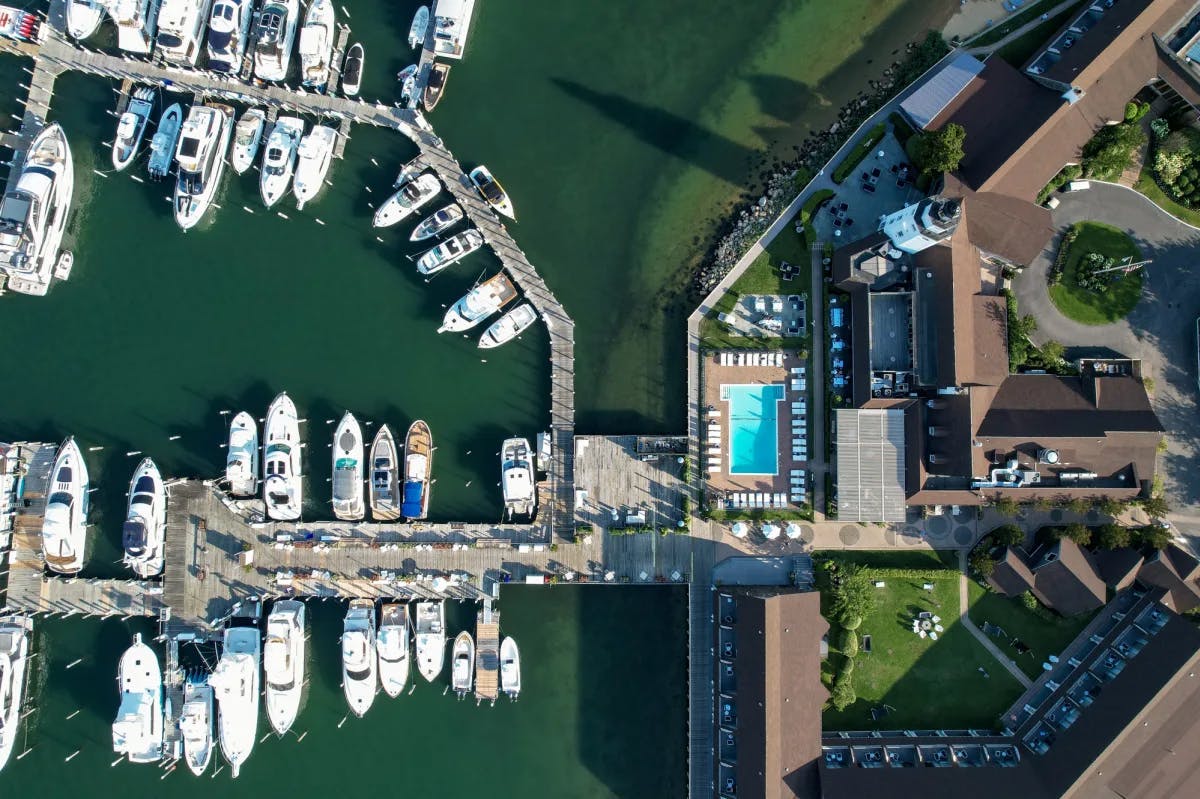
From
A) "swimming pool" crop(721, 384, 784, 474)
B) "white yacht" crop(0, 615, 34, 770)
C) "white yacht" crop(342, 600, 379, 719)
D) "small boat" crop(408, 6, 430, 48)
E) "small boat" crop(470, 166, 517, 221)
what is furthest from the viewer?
"small boat" crop(408, 6, 430, 48)

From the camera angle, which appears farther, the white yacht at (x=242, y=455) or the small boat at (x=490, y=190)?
the small boat at (x=490, y=190)

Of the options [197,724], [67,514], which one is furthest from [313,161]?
[197,724]

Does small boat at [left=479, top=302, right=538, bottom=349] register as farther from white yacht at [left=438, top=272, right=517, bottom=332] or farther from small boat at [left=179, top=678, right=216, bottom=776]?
small boat at [left=179, top=678, right=216, bottom=776]

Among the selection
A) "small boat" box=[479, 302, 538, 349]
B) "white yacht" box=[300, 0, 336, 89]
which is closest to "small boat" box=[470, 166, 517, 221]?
"small boat" box=[479, 302, 538, 349]

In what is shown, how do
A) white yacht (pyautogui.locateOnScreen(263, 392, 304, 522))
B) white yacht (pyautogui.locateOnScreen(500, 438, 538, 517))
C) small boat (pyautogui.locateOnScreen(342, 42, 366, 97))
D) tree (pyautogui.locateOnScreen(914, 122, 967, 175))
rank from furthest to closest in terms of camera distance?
small boat (pyautogui.locateOnScreen(342, 42, 366, 97)), white yacht (pyautogui.locateOnScreen(500, 438, 538, 517)), white yacht (pyautogui.locateOnScreen(263, 392, 304, 522)), tree (pyautogui.locateOnScreen(914, 122, 967, 175))

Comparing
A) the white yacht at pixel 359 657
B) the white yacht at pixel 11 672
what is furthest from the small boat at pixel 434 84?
the white yacht at pixel 11 672

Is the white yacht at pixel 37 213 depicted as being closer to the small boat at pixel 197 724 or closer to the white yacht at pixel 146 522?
the white yacht at pixel 146 522

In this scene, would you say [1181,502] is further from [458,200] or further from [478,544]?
[458,200]
